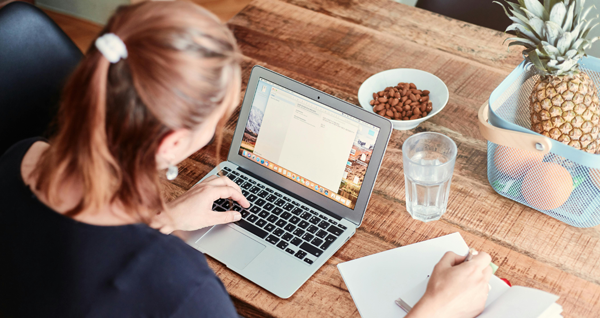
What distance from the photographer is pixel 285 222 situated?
40.2 inches

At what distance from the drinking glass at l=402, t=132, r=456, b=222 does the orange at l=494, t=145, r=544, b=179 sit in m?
0.10

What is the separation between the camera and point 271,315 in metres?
0.87

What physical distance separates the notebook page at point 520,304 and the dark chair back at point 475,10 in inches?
48.5

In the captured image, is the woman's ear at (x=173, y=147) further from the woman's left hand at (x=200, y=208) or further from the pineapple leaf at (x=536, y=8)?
the pineapple leaf at (x=536, y=8)

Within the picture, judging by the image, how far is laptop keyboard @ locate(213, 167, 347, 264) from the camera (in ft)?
3.19

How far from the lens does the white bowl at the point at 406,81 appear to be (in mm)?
1202

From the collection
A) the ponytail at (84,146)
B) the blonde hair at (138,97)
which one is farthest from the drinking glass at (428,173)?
the ponytail at (84,146)

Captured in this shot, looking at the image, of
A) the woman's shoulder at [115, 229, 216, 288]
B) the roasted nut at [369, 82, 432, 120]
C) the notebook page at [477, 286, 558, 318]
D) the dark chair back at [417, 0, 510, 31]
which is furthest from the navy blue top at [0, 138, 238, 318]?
the dark chair back at [417, 0, 510, 31]

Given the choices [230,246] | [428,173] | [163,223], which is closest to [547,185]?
[428,173]

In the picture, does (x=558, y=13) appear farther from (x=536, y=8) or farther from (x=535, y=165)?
(x=535, y=165)

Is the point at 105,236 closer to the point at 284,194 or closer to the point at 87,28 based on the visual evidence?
the point at 284,194

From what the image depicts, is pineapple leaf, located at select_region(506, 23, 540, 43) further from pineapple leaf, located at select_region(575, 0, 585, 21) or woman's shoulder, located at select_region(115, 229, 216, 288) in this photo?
woman's shoulder, located at select_region(115, 229, 216, 288)

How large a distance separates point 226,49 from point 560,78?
716 mm

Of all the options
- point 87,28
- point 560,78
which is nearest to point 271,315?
point 560,78
